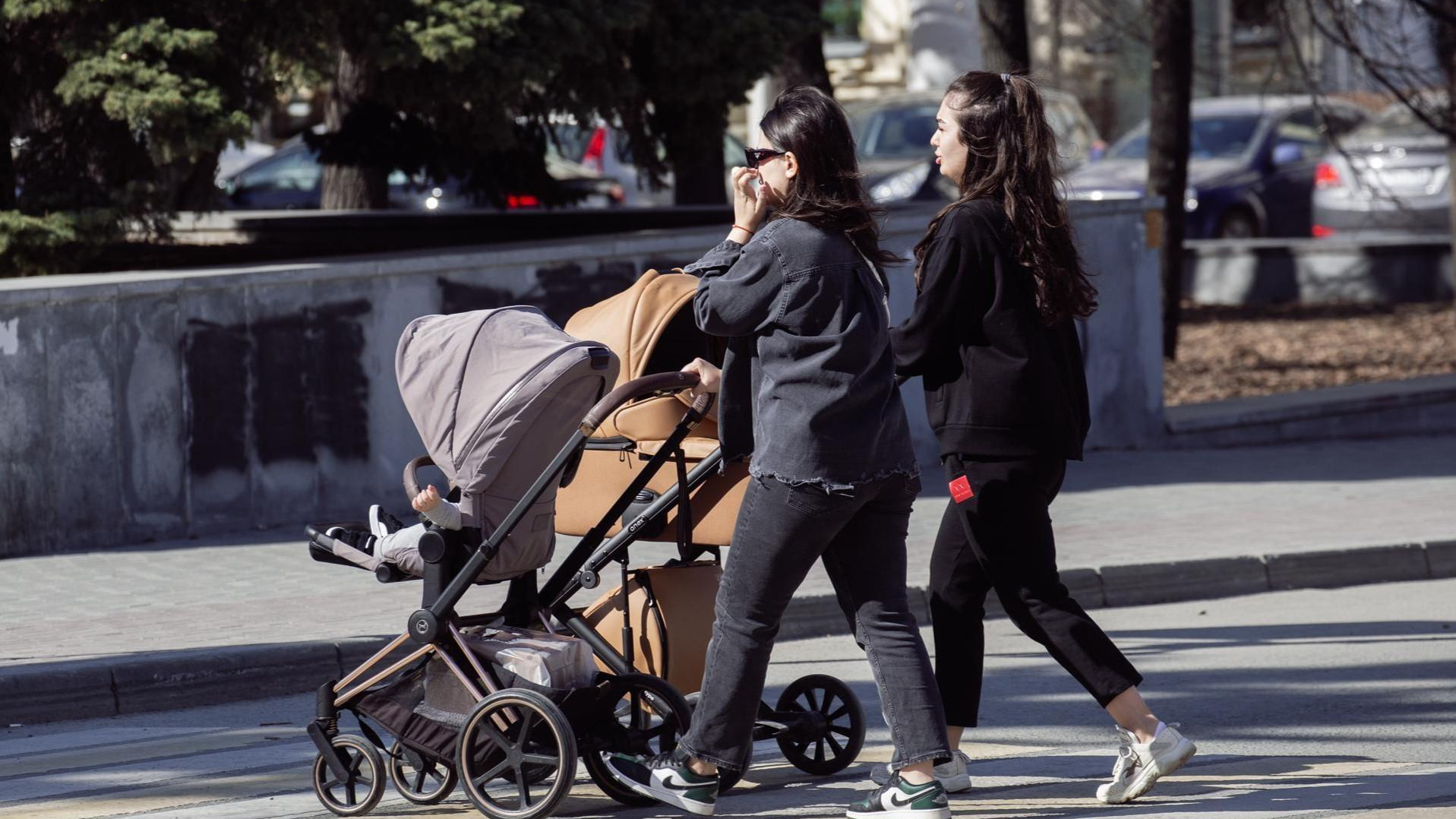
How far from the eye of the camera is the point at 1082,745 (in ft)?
20.1

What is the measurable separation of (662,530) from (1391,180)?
1846 cm

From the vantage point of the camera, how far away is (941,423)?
208 inches

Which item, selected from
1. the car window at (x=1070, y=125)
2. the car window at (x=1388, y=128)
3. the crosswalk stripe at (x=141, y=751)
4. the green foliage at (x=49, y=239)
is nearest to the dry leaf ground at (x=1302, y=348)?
the car window at (x=1388, y=128)

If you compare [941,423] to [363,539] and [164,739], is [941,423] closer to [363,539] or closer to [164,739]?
[363,539]

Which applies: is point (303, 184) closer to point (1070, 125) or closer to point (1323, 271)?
point (1070, 125)

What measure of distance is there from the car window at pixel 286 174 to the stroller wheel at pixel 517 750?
18.2m

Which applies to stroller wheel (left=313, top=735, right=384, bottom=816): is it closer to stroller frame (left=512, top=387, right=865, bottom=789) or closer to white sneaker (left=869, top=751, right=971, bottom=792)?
stroller frame (left=512, top=387, right=865, bottom=789)

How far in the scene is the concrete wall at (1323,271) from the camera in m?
19.7

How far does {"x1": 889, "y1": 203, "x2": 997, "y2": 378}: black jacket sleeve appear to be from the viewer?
514 cm

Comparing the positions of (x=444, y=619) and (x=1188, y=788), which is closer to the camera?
(x=444, y=619)

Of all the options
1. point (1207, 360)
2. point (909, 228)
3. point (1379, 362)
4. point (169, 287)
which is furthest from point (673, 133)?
point (1379, 362)

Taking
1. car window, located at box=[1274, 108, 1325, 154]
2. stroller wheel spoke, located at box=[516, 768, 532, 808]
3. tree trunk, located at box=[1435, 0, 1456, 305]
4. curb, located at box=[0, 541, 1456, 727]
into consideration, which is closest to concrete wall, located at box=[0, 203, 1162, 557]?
→ curb, located at box=[0, 541, 1456, 727]

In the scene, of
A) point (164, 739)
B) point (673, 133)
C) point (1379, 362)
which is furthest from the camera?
point (1379, 362)

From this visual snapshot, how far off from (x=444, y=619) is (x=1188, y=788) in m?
2.05
